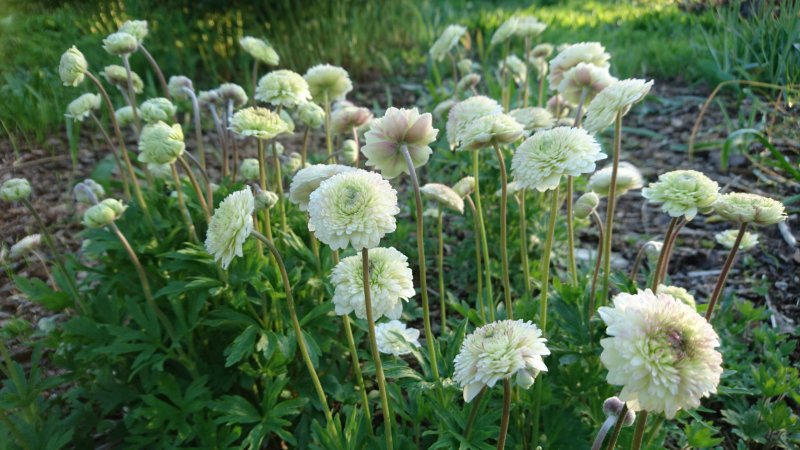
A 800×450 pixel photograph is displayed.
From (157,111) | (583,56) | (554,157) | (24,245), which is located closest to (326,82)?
(157,111)

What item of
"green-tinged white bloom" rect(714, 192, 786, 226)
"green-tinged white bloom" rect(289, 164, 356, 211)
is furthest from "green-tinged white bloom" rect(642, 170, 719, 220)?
"green-tinged white bloom" rect(289, 164, 356, 211)

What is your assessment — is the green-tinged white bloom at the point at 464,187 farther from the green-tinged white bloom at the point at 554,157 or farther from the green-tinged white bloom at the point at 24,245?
the green-tinged white bloom at the point at 24,245

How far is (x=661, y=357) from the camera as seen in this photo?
32.1 inches

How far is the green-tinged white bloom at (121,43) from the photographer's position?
169 centimetres

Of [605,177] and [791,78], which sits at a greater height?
[605,177]

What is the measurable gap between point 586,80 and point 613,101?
0.30m

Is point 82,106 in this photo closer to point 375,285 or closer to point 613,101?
point 375,285

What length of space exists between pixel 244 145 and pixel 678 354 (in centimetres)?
327

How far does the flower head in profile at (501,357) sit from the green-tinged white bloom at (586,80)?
789 mm

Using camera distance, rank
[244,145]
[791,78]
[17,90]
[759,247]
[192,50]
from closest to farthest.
Result: [17,90]
[759,247]
[791,78]
[244,145]
[192,50]

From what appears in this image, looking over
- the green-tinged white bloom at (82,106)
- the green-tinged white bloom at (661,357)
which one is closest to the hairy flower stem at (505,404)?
the green-tinged white bloom at (661,357)

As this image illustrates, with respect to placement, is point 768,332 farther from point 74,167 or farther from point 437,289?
point 74,167

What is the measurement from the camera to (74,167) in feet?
9.01

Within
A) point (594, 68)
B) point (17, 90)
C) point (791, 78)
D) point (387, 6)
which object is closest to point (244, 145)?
point (17, 90)
